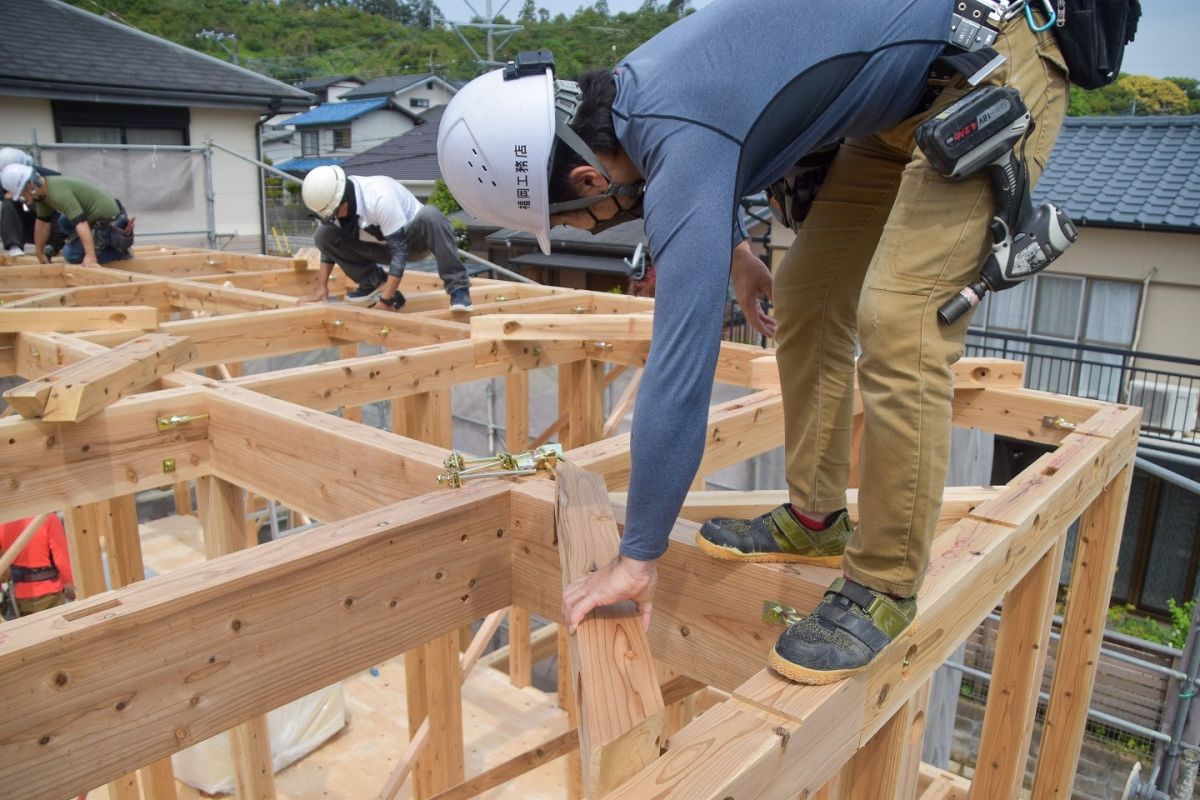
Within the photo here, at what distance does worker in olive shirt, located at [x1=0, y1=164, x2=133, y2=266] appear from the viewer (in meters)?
7.86

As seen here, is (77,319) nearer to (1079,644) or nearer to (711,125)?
(711,125)

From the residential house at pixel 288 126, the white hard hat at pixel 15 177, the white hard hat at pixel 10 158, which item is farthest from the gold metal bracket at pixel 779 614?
the residential house at pixel 288 126

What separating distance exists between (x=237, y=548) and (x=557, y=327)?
204 cm

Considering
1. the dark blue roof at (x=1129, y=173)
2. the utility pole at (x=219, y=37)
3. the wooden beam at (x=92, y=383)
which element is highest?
the utility pole at (x=219, y=37)

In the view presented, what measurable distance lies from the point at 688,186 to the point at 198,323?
3.83 meters

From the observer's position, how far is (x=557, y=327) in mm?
4625

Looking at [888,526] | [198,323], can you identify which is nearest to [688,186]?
[888,526]

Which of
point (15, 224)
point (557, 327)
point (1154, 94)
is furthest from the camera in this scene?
point (1154, 94)

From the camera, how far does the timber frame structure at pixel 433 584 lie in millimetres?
1537

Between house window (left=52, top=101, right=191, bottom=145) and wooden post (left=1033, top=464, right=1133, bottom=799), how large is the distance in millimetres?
14921

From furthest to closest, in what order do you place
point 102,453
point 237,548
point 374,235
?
point 374,235 < point 237,548 < point 102,453

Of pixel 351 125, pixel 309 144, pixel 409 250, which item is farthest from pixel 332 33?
pixel 409 250

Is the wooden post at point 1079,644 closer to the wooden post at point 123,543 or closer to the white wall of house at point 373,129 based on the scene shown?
the wooden post at point 123,543

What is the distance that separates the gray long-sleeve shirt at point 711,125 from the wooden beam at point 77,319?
380cm
